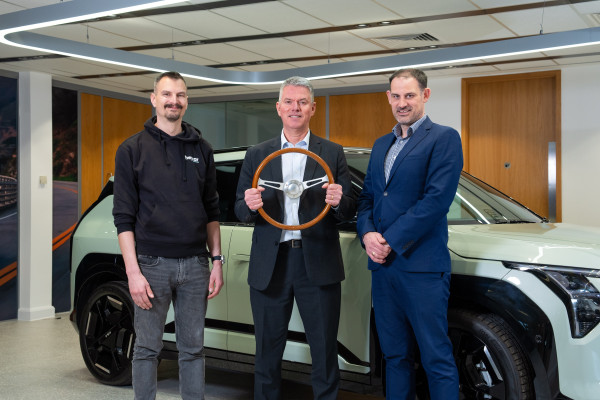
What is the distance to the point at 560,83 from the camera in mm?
8461

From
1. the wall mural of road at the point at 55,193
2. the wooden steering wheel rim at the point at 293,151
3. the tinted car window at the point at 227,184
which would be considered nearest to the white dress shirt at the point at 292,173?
the wooden steering wheel rim at the point at 293,151

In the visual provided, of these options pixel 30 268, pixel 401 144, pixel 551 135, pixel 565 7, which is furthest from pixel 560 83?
pixel 30 268

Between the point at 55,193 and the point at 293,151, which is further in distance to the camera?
the point at 55,193

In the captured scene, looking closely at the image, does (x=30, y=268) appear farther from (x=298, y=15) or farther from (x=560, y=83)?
(x=560, y=83)

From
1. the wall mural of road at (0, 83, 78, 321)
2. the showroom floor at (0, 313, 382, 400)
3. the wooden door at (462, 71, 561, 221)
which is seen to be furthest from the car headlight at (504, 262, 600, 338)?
the wall mural of road at (0, 83, 78, 321)

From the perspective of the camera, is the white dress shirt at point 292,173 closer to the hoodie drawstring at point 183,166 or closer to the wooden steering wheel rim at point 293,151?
the wooden steering wheel rim at point 293,151

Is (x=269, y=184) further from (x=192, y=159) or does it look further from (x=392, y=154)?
(x=392, y=154)

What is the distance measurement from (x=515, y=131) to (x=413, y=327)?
6362 millimetres

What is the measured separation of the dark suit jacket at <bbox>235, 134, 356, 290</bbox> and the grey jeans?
0.91 ft

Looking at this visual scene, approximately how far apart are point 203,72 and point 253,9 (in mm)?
1517

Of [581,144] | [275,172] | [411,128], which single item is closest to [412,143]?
[411,128]

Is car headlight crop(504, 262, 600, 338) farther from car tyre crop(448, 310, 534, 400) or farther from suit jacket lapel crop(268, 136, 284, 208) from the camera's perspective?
suit jacket lapel crop(268, 136, 284, 208)

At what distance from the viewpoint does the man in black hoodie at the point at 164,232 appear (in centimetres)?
320

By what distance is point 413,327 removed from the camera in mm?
3082
